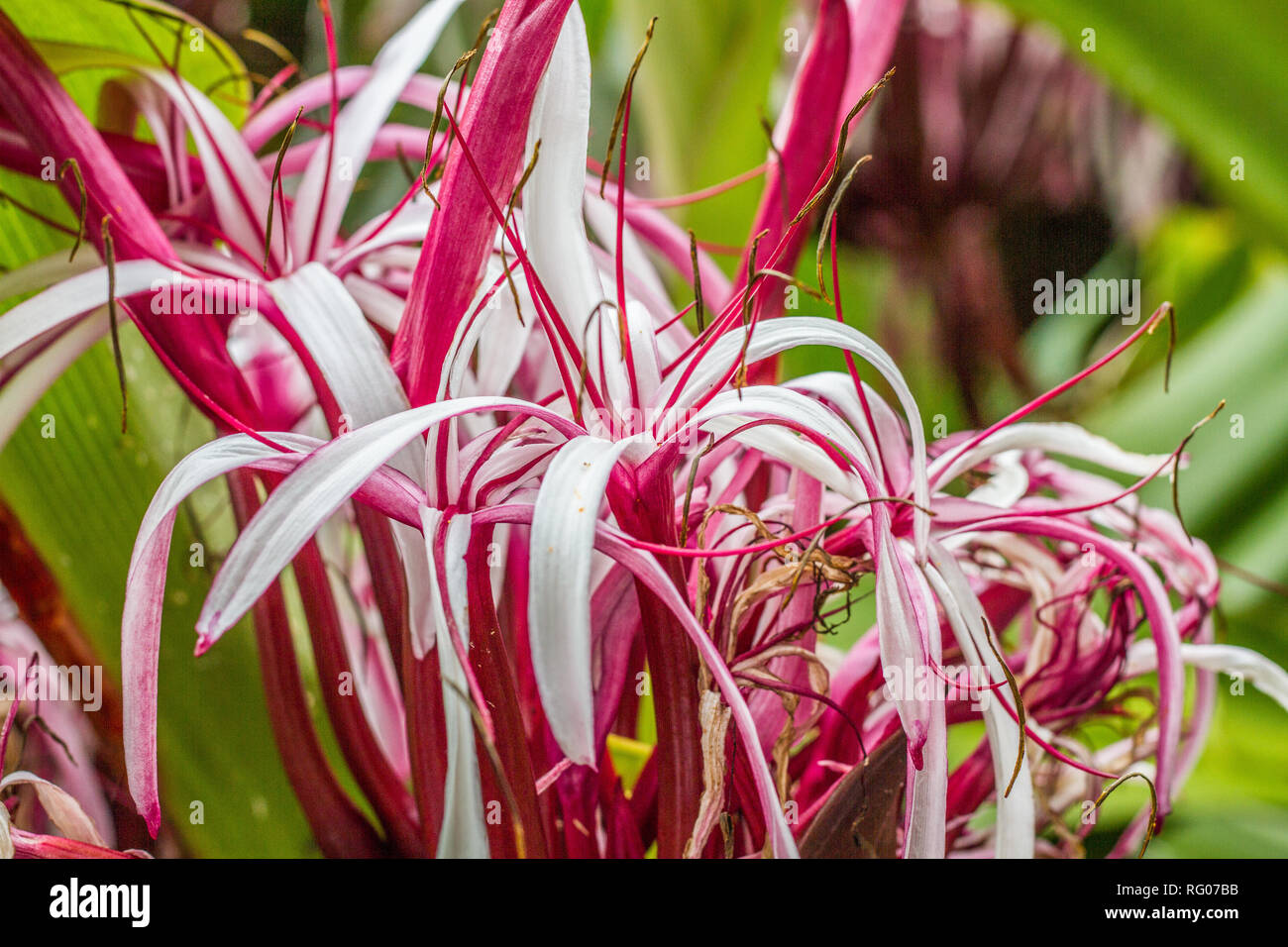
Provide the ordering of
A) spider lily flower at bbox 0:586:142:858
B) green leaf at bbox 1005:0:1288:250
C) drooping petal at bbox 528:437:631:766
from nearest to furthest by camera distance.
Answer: drooping petal at bbox 528:437:631:766 → spider lily flower at bbox 0:586:142:858 → green leaf at bbox 1005:0:1288:250

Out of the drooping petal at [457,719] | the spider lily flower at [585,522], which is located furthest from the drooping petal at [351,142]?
the drooping petal at [457,719]

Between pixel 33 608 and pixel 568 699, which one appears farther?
pixel 33 608

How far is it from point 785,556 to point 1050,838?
0.20m

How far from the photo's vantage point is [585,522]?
0.19 m

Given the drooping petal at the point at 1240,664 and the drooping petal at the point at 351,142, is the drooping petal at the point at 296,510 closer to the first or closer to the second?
the drooping petal at the point at 351,142

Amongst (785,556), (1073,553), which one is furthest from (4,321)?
(1073,553)

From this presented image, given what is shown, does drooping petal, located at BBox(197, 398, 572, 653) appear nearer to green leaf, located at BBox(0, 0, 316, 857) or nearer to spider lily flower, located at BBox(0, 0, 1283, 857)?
spider lily flower, located at BBox(0, 0, 1283, 857)

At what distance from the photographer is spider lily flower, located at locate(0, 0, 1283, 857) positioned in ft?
0.67

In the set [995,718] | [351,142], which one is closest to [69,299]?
[351,142]

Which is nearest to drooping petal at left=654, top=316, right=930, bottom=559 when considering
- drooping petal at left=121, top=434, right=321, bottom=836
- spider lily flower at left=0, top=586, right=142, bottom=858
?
drooping petal at left=121, top=434, right=321, bottom=836

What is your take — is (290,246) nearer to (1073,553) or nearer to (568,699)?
(568,699)

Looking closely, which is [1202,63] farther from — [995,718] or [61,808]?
[61,808]
